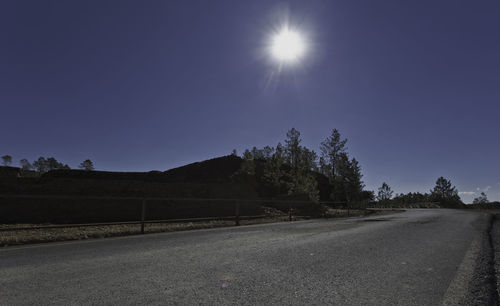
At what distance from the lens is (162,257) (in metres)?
4.68

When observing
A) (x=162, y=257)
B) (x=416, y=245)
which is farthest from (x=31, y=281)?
(x=416, y=245)

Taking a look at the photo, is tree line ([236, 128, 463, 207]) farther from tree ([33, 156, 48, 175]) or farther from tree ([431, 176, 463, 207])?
tree ([33, 156, 48, 175])

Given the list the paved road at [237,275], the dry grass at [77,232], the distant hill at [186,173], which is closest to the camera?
the paved road at [237,275]

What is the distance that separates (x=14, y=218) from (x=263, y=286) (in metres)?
22.6

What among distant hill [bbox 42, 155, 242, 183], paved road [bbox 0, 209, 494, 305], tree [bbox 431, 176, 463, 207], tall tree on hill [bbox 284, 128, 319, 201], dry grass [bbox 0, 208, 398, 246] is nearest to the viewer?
paved road [bbox 0, 209, 494, 305]

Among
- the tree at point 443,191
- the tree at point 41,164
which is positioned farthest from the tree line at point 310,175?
the tree at point 41,164

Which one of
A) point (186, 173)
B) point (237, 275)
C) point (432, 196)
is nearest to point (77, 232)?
point (237, 275)

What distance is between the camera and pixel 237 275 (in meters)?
3.50

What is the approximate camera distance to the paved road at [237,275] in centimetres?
269

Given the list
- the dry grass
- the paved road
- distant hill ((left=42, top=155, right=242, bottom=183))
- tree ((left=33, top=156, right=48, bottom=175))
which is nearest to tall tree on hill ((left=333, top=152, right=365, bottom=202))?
distant hill ((left=42, top=155, right=242, bottom=183))

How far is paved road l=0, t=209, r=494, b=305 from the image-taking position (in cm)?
269

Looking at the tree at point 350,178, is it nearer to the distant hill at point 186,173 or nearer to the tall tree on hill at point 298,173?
the tall tree on hill at point 298,173

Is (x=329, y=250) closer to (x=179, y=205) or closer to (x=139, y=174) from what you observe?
(x=179, y=205)

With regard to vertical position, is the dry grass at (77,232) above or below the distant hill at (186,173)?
below
